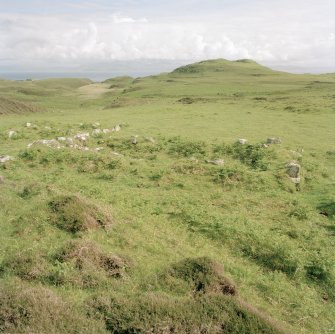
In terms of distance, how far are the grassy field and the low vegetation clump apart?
4cm

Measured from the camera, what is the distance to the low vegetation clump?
41.1 ft

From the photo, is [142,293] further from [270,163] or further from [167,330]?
[270,163]

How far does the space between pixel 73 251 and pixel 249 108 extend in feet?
145

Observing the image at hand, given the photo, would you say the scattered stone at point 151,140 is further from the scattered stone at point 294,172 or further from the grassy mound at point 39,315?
the grassy mound at point 39,315

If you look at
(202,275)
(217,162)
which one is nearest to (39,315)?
(202,275)

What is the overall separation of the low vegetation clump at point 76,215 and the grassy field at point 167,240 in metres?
0.04

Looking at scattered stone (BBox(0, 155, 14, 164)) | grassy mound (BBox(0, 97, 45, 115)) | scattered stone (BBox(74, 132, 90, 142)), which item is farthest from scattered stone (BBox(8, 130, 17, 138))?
grassy mound (BBox(0, 97, 45, 115))

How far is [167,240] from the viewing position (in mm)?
12500

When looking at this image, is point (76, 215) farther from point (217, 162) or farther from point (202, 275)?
point (217, 162)

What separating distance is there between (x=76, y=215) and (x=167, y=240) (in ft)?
10.6

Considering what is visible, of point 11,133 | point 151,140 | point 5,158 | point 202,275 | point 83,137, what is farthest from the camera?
point 11,133

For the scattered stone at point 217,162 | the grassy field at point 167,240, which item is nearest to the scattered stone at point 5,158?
the grassy field at point 167,240

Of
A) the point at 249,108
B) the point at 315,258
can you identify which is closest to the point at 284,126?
the point at 249,108

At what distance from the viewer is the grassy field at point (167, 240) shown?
8.02m
